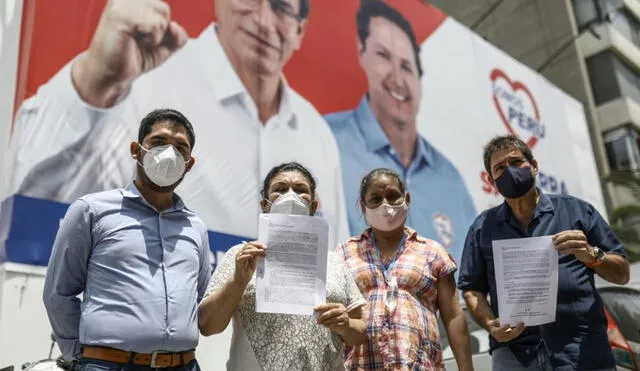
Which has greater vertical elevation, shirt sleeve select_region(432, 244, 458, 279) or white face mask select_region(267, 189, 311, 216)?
white face mask select_region(267, 189, 311, 216)

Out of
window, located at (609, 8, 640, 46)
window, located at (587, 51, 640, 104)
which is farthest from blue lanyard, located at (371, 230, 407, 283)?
window, located at (609, 8, 640, 46)

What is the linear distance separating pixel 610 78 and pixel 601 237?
18095 millimetres

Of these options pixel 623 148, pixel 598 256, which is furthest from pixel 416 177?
pixel 623 148

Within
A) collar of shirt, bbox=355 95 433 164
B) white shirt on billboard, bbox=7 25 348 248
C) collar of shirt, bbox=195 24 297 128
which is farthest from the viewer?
collar of shirt, bbox=355 95 433 164

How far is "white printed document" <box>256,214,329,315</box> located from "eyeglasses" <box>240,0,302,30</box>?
5.08m

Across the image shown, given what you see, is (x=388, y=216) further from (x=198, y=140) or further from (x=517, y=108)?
(x=517, y=108)

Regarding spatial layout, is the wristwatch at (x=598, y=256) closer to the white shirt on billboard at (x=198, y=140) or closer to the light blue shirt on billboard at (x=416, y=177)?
the white shirt on billboard at (x=198, y=140)

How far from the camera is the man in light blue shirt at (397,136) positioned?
713 centimetres

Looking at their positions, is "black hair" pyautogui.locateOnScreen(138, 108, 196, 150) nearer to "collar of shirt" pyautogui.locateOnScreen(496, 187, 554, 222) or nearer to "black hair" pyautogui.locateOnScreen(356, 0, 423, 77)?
"collar of shirt" pyautogui.locateOnScreen(496, 187, 554, 222)

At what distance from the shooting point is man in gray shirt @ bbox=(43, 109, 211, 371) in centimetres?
158

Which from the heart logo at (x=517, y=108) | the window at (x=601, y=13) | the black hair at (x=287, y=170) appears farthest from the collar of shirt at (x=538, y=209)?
the window at (x=601, y=13)

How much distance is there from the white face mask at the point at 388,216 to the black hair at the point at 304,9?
533 centimetres

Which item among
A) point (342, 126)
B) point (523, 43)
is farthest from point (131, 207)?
point (523, 43)

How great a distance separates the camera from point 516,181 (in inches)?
82.9
